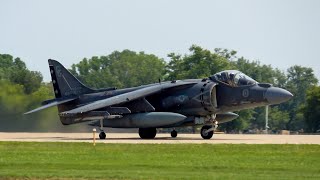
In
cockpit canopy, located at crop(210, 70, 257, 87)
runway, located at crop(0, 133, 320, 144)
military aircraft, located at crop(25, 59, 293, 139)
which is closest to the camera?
runway, located at crop(0, 133, 320, 144)

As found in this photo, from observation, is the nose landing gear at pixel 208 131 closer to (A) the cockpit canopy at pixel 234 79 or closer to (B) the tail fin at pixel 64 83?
(A) the cockpit canopy at pixel 234 79

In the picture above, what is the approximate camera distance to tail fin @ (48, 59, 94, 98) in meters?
44.0

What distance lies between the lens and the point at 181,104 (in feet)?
134

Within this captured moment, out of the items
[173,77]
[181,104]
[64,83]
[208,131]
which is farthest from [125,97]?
[173,77]

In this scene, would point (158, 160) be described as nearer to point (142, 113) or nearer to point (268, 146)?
point (268, 146)

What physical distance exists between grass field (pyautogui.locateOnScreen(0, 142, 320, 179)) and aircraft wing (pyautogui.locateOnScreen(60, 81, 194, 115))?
7.19 m

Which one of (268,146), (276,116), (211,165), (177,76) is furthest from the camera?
(276,116)

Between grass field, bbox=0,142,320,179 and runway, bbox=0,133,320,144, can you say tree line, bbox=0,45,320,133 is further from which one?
grass field, bbox=0,142,320,179

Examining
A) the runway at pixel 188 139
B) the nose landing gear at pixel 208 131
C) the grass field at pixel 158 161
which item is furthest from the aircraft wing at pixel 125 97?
the grass field at pixel 158 161

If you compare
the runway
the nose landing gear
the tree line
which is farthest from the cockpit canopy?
the tree line

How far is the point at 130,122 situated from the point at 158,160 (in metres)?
14.7

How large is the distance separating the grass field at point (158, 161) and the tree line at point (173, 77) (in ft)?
75.6

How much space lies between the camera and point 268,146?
32.0 meters

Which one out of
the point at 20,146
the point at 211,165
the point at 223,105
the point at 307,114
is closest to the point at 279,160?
the point at 211,165
